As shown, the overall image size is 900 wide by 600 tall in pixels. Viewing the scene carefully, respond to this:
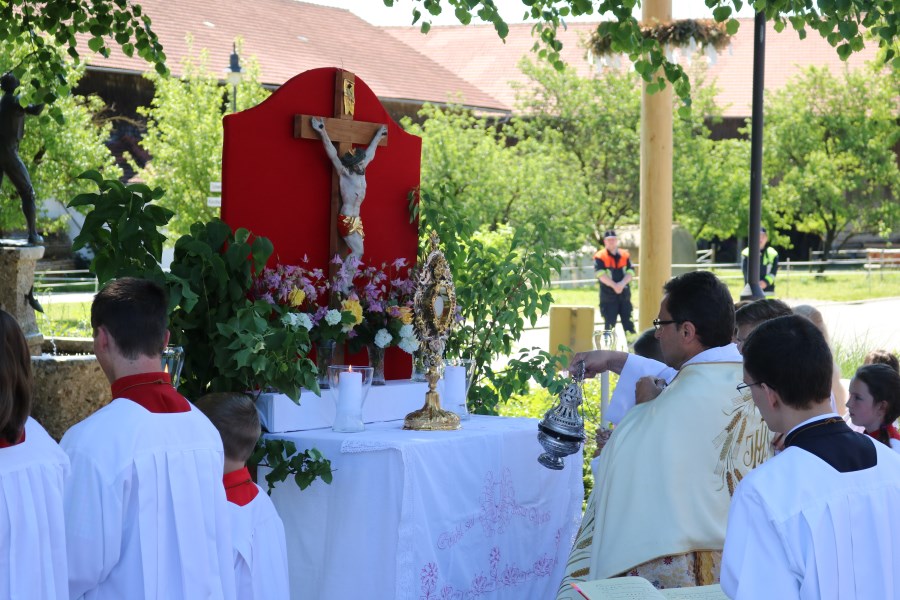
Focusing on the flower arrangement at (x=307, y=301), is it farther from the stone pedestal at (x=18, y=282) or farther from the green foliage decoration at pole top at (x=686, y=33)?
the green foliage decoration at pole top at (x=686, y=33)

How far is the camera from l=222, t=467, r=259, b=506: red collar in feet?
12.4

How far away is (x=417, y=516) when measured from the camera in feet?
14.1

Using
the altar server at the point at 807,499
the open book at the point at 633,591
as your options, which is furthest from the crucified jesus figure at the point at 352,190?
the altar server at the point at 807,499

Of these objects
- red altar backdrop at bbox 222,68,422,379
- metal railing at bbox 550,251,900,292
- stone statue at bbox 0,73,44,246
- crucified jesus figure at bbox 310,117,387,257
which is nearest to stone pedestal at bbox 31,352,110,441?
stone statue at bbox 0,73,44,246

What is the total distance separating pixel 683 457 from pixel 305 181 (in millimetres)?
2177

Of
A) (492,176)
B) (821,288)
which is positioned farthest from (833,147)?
(492,176)

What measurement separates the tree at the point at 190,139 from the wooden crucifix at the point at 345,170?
1794 centimetres

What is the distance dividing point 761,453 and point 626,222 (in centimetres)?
2974

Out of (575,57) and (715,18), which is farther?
(575,57)

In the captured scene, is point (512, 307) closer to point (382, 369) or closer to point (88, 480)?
point (382, 369)

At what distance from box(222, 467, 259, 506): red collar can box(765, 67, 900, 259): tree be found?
3313 centimetres

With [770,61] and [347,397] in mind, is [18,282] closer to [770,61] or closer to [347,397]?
[347,397]

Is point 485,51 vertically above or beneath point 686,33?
above

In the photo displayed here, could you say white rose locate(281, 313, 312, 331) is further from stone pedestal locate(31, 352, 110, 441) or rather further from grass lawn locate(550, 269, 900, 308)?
grass lawn locate(550, 269, 900, 308)
